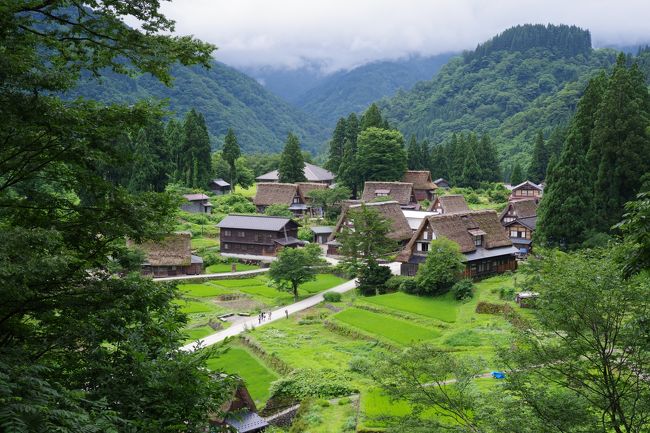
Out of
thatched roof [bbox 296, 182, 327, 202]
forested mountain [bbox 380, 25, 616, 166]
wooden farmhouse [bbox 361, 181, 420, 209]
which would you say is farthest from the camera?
forested mountain [bbox 380, 25, 616, 166]

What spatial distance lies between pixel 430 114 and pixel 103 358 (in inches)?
5920

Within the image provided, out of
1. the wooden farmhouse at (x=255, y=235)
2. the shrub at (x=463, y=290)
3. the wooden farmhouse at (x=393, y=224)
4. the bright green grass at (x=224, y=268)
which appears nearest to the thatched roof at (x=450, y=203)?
the wooden farmhouse at (x=393, y=224)

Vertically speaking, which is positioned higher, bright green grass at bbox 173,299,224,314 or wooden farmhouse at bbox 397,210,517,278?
wooden farmhouse at bbox 397,210,517,278

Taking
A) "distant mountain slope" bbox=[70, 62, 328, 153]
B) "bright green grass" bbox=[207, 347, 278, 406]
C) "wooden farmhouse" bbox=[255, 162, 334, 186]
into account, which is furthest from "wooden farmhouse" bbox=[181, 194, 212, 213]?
"distant mountain slope" bbox=[70, 62, 328, 153]

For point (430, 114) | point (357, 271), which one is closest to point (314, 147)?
point (430, 114)

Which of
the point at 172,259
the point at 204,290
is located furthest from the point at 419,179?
the point at 204,290

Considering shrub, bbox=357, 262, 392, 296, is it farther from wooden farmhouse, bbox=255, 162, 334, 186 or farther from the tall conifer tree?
wooden farmhouse, bbox=255, 162, 334, 186

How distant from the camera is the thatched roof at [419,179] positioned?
69.3 metres

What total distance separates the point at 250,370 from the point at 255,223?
2547 cm

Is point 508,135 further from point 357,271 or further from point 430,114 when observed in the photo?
point 357,271

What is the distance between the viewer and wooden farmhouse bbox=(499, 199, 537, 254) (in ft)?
152

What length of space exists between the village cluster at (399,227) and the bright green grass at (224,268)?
1199 mm

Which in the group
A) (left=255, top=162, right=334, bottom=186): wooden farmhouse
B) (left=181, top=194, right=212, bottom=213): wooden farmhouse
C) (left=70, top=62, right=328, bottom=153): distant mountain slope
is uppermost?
(left=70, top=62, right=328, bottom=153): distant mountain slope

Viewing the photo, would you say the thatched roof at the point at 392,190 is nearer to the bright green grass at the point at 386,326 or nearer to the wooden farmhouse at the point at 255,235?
the wooden farmhouse at the point at 255,235
